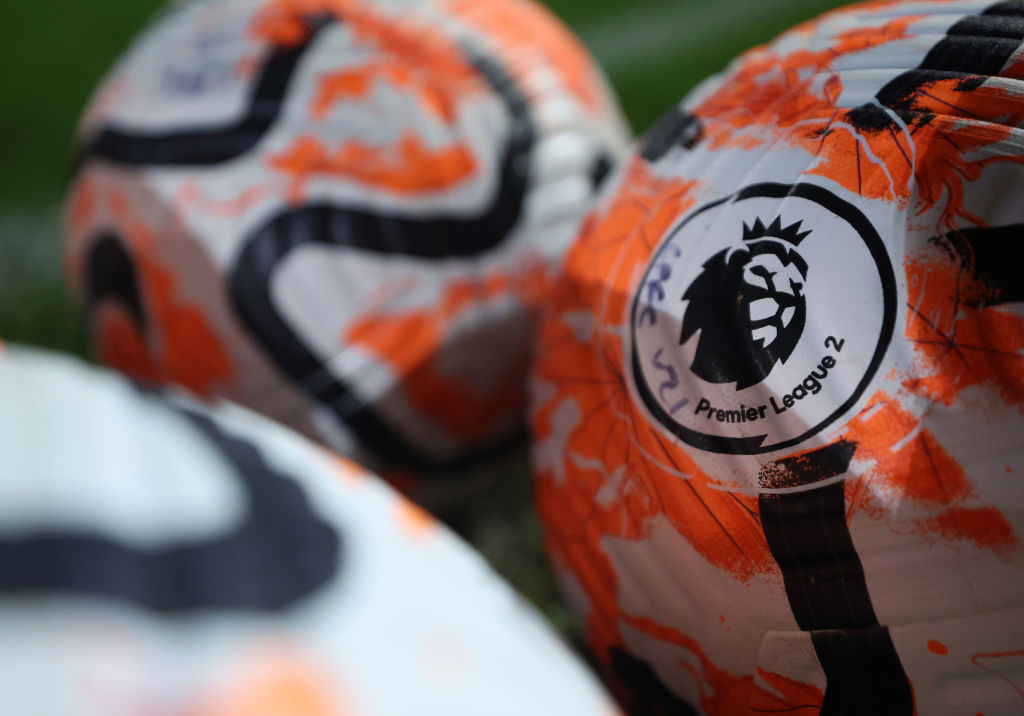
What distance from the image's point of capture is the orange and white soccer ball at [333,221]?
96 centimetres

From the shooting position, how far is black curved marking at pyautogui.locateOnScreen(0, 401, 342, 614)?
411 millimetres

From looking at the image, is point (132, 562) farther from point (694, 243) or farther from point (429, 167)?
point (429, 167)

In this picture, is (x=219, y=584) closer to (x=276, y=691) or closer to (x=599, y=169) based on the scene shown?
(x=276, y=691)

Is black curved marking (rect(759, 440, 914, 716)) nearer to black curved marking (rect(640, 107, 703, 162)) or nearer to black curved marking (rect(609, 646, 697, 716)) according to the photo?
black curved marking (rect(609, 646, 697, 716))

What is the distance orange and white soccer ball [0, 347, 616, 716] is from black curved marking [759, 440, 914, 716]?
21 centimetres

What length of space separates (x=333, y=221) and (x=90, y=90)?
5.69ft

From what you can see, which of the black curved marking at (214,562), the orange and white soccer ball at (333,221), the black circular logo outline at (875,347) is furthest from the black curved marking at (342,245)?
the black curved marking at (214,562)

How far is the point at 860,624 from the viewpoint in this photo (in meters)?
0.60

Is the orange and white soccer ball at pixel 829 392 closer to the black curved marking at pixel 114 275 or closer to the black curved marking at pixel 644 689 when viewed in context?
the black curved marking at pixel 644 689

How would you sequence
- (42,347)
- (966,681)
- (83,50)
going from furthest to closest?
(83,50), (42,347), (966,681)

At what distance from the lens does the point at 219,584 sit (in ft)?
1.43

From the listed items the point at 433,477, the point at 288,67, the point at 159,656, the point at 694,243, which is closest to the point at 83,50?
the point at 288,67

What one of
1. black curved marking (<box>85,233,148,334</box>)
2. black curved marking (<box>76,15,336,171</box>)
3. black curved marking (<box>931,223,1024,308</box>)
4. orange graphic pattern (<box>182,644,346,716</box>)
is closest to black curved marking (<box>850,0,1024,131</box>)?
black curved marking (<box>931,223,1024,308</box>)

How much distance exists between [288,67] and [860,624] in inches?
33.0
